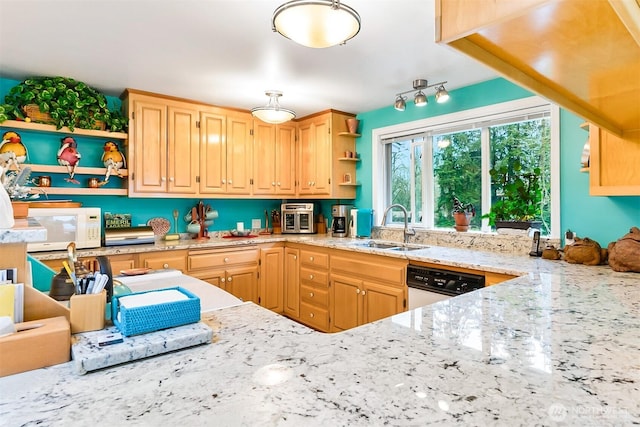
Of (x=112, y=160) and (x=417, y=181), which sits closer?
(x=112, y=160)

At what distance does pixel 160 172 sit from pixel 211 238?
0.89 m

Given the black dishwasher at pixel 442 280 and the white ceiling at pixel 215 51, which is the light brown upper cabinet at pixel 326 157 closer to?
the white ceiling at pixel 215 51

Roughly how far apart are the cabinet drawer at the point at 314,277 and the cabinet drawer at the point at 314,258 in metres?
0.07

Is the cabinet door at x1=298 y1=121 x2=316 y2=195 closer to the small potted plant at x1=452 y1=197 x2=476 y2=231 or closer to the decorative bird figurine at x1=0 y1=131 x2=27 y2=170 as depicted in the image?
the small potted plant at x1=452 y1=197 x2=476 y2=231

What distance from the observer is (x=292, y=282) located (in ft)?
12.4

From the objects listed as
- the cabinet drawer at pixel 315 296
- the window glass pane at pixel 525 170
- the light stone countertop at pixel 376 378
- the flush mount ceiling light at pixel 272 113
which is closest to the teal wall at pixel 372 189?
the window glass pane at pixel 525 170

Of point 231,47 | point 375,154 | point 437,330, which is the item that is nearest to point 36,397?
point 437,330

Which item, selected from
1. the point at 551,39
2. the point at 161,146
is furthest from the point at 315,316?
the point at 551,39

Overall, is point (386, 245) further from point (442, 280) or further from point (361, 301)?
point (442, 280)

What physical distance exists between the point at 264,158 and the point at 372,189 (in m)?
1.30

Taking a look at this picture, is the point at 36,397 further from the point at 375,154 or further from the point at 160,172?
the point at 375,154

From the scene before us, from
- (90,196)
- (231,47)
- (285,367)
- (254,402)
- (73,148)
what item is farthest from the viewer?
(90,196)

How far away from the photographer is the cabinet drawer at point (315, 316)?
344cm

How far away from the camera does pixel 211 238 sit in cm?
382
